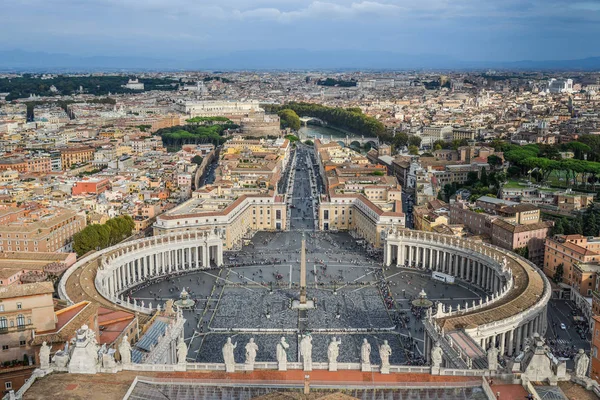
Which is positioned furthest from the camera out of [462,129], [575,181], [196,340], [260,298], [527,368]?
[462,129]

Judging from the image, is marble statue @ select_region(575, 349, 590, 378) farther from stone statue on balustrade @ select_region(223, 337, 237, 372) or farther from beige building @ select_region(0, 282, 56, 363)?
beige building @ select_region(0, 282, 56, 363)

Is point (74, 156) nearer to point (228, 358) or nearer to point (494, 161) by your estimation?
point (494, 161)

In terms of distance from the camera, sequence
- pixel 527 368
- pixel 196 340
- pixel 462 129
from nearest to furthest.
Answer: pixel 527 368 < pixel 196 340 < pixel 462 129

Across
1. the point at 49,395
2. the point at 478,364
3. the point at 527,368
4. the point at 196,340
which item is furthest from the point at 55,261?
the point at 527,368

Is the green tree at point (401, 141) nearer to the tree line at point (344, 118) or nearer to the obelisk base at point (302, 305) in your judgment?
the tree line at point (344, 118)

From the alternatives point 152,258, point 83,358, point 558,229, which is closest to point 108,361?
point 83,358

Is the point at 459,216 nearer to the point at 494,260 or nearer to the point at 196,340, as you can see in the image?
the point at 494,260
